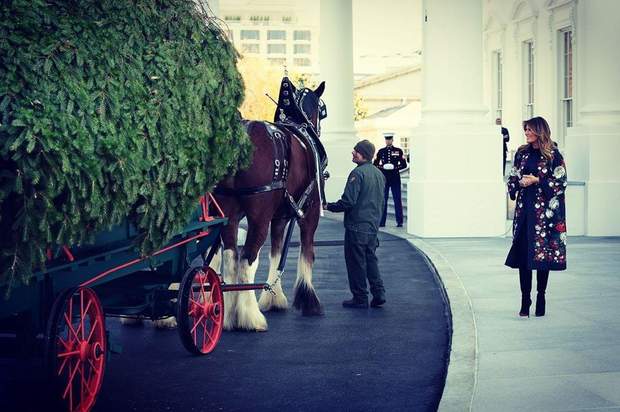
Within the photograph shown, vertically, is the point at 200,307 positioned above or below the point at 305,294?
above

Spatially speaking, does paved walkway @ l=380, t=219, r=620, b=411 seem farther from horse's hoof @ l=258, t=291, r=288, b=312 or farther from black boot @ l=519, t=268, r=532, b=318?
horse's hoof @ l=258, t=291, r=288, b=312

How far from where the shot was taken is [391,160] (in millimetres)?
22344

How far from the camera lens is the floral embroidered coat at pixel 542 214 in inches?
384

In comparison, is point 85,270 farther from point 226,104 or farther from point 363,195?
point 363,195

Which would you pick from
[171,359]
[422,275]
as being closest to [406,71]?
[422,275]

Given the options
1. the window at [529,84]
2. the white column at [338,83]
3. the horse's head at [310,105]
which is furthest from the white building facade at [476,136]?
the window at [529,84]

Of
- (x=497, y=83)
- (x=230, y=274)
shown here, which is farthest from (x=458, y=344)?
(x=497, y=83)

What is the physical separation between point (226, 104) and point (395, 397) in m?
2.30

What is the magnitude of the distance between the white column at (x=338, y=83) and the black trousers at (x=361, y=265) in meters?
17.9

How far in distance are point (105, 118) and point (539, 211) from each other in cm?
489

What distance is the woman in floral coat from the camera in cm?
977

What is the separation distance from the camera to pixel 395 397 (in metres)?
7.15

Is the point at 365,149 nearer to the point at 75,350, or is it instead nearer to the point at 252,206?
the point at 252,206

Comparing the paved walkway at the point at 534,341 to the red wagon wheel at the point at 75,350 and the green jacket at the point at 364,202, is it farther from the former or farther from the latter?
the red wagon wheel at the point at 75,350
